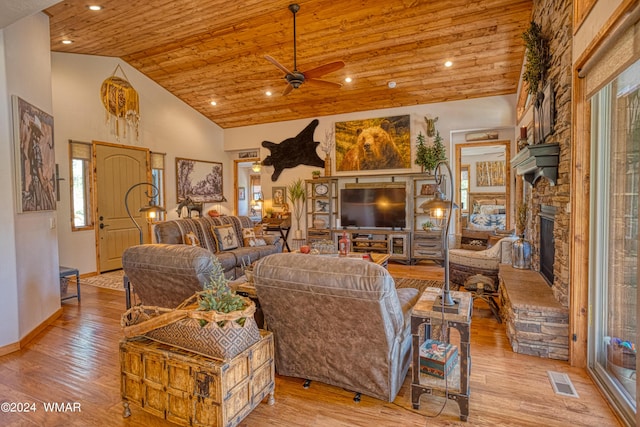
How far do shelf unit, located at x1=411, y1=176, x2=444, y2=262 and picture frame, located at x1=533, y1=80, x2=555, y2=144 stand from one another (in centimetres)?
276

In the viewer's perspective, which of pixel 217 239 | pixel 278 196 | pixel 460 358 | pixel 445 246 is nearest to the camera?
pixel 460 358

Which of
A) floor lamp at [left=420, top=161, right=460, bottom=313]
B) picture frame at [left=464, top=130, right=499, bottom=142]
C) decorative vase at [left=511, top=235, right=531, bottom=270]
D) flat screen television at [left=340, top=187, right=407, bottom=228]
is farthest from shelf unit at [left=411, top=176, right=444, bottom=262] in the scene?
floor lamp at [left=420, top=161, right=460, bottom=313]

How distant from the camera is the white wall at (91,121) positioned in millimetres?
5531

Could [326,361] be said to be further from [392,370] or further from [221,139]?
[221,139]

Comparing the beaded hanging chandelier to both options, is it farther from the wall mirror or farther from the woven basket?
the wall mirror

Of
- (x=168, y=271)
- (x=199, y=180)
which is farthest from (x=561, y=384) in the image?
(x=199, y=180)

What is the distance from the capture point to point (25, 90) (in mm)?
3420

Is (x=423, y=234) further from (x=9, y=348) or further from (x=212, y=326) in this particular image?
(x=9, y=348)

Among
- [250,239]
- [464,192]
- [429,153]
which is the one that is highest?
[429,153]

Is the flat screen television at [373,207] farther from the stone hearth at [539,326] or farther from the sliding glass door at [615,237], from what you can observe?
the sliding glass door at [615,237]

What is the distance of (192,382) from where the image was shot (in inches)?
→ 70.3

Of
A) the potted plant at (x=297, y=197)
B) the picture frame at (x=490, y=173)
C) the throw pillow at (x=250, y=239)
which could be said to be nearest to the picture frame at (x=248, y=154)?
the potted plant at (x=297, y=197)

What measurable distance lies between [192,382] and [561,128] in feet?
11.2

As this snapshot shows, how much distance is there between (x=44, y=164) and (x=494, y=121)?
681 centimetres
